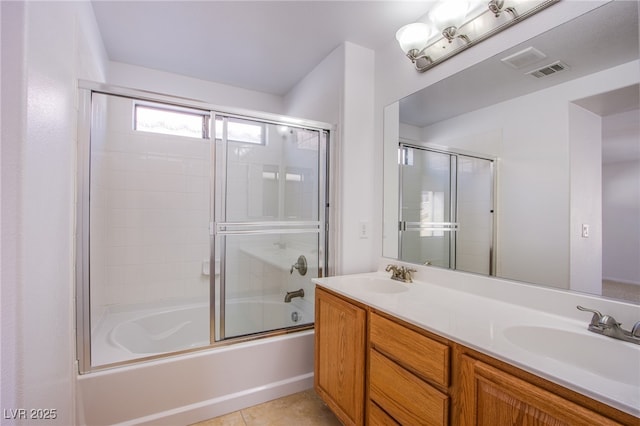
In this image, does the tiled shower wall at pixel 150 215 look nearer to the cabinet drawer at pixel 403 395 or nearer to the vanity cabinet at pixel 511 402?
the cabinet drawer at pixel 403 395

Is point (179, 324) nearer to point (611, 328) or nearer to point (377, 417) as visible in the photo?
point (377, 417)

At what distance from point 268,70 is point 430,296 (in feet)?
7.69

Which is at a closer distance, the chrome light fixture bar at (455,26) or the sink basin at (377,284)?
the chrome light fixture bar at (455,26)

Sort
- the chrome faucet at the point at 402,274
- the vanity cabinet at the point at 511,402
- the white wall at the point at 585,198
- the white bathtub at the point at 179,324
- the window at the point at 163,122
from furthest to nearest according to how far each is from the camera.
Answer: the window at the point at 163,122, the white bathtub at the point at 179,324, the chrome faucet at the point at 402,274, the white wall at the point at 585,198, the vanity cabinet at the point at 511,402

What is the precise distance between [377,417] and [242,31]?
2.50m

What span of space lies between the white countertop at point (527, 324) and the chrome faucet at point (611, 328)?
25 mm

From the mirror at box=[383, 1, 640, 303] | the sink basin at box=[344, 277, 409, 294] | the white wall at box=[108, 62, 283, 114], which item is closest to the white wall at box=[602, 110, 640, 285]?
the mirror at box=[383, 1, 640, 303]

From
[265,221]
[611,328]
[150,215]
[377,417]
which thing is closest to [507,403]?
[611,328]

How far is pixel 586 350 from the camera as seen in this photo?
3.03 ft

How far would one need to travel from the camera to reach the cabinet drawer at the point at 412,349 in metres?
0.95

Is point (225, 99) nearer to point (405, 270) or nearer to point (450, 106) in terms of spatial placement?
point (450, 106)

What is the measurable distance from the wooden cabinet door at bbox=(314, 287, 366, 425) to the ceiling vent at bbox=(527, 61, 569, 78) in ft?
4.53

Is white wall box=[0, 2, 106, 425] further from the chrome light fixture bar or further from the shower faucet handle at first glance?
the chrome light fixture bar

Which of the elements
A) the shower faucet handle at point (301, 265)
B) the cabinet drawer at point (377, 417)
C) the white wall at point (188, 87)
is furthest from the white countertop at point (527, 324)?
the white wall at point (188, 87)
